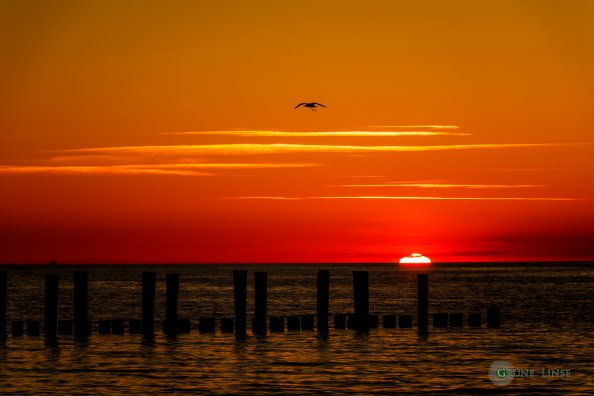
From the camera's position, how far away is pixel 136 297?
90812 millimetres

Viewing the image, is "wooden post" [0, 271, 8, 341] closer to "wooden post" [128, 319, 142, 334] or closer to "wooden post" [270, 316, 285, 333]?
"wooden post" [128, 319, 142, 334]

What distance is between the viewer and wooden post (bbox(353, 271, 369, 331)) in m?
43.0

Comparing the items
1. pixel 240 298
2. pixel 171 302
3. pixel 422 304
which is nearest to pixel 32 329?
pixel 171 302

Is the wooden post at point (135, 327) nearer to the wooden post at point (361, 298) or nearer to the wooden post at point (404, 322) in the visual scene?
the wooden post at point (361, 298)

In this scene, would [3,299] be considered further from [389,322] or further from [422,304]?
[422,304]

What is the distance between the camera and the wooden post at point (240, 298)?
4031 centimetres

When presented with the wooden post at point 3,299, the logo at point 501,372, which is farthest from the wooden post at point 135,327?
the logo at point 501,372

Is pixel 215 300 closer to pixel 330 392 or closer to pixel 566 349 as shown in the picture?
pixel 566 349

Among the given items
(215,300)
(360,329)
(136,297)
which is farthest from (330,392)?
(136,297)

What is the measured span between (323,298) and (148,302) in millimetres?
6741

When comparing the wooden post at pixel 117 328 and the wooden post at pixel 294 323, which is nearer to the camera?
the wooden post at pixel 117 328

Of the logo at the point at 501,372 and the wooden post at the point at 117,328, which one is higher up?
the wooden post at the point at 117,328

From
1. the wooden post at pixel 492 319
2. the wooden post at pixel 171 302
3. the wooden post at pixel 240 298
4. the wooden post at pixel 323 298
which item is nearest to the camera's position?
the wooden post at pixel 240 298

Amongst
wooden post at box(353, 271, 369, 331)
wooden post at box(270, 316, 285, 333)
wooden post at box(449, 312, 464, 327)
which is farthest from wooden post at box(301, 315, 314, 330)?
wooden post at box(449, 312, 464, 327)
